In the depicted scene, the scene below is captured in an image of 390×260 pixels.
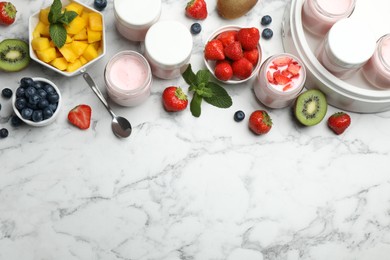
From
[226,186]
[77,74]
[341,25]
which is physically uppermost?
[341,25]

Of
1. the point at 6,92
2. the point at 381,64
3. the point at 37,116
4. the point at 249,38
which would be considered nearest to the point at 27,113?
the point at 37,116

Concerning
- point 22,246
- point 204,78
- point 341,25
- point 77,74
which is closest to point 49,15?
point 77,74

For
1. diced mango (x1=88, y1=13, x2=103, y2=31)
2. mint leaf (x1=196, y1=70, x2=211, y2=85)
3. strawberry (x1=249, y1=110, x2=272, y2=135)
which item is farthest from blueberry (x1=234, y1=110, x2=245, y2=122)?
diced mango (x1=88, y1=13, x2=103, y2=31)

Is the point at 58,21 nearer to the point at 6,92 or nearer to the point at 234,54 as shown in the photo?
the point at 6,92

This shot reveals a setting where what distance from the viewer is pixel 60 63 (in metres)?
1.47

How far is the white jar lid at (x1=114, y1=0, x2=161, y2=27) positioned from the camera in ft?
4.86

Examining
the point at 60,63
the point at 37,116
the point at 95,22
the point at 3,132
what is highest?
the point at 95,22

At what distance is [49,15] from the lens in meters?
1.44

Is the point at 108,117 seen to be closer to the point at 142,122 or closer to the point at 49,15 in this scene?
the point at 142,122

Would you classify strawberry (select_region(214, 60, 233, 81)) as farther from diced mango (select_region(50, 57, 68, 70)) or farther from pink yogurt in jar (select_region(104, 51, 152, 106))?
diced mango (select_region(50, 57, 68, 70))

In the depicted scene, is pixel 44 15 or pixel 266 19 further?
pixel 266 19

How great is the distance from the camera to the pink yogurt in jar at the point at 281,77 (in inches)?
58.4

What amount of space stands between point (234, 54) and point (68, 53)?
0.46 metres

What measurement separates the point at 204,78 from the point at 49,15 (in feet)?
1.49
